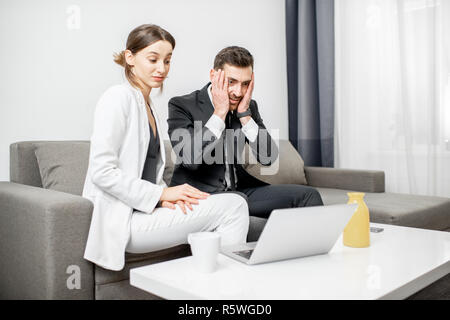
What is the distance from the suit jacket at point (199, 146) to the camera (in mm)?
1698

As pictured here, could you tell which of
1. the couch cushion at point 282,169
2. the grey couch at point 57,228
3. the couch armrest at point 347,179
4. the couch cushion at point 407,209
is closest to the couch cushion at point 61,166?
the grey couch at point 57,228

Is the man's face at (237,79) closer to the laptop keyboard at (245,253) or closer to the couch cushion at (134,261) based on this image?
the couch cushion at (134,261)

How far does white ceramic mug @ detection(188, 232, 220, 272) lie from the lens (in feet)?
3.19

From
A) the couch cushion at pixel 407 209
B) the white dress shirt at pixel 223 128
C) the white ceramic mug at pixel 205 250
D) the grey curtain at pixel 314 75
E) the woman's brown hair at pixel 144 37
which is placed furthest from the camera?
the grey curtain at pixel 314 75

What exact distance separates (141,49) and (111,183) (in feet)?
1.71

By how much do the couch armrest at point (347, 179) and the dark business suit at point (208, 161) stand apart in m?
0.85

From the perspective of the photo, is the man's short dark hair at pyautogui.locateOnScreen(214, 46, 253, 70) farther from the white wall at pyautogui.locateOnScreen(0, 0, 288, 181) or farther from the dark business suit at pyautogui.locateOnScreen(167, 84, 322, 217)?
the white wall at pyautogui.locateOnScreen(0, 0, 288, 181)

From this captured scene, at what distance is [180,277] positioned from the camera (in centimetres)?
95

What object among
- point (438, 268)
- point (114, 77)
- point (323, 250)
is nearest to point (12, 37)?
point (114, 77)

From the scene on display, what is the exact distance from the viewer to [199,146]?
168cm

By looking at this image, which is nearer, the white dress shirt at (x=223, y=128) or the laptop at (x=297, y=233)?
the laptop at (x=297, y=233)

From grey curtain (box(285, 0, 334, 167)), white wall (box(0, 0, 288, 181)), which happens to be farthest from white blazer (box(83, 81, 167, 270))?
grey curtain (box(285, 0, 334, 167))

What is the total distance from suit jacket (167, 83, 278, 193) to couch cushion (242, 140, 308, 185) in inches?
24.2

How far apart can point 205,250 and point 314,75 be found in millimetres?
2580
